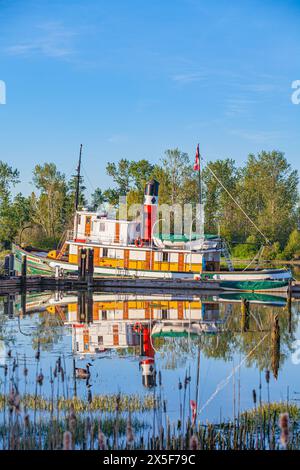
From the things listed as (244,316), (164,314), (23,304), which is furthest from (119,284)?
(244,316)

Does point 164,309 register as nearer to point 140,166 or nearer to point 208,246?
point 208,246

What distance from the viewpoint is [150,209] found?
5259cm

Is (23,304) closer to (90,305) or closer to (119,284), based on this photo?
(90,305)

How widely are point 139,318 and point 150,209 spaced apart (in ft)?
70.3

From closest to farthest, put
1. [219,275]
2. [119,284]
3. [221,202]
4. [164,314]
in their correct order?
[164,314]
[119,284]
[219,275]
[221,202]

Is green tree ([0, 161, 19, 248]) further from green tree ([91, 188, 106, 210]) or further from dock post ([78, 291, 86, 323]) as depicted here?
dock post ([78, 291, 86, 323])

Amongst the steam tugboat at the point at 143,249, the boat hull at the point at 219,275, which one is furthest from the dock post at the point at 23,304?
the boat hull at the point at 219,275

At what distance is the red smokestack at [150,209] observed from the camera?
171ft

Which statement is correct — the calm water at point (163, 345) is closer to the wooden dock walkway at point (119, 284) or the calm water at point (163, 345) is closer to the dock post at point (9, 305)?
the dock post at point (9, 305)

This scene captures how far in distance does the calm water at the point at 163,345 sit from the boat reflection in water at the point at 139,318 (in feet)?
0.13

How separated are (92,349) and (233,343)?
15.6ft

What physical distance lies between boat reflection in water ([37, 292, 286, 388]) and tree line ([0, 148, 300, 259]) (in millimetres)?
36340

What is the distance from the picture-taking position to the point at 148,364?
20.4 metres
